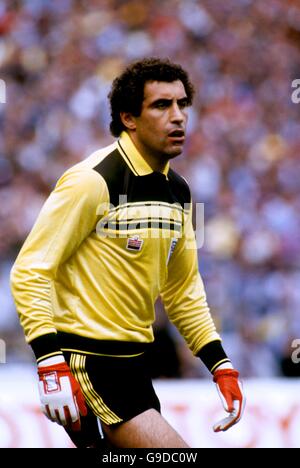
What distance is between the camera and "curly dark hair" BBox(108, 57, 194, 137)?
3785 millimetres

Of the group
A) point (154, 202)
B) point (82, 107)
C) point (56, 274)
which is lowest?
point (56, 274)

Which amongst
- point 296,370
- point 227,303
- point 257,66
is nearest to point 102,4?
point 257,66

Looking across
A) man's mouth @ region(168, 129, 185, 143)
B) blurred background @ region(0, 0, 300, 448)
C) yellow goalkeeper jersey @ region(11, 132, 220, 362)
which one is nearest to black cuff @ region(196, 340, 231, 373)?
yellow goalkeeper jersey @ region(11, 132, 220, 362)

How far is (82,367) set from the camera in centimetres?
364

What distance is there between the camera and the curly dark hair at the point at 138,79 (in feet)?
12.4

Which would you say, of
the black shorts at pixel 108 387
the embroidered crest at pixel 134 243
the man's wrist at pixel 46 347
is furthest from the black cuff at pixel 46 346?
the embroidered crest at pixel 134 243

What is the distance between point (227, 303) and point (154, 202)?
13.5 ft

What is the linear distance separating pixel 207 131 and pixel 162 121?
16.5ft

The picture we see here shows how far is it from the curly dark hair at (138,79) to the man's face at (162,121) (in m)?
0.02

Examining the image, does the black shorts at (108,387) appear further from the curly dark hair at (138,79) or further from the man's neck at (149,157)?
the curly dark hair at (138,79)

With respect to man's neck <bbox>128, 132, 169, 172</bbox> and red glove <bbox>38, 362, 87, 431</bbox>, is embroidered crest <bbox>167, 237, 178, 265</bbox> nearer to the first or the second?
man's neck <bbox>128, 132, 169, 172</bbox>

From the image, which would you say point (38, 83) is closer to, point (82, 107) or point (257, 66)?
point (82, 107)

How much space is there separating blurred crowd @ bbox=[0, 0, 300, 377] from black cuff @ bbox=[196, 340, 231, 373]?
11.3 feet

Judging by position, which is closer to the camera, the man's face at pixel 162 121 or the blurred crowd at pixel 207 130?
the man's face at pixel 162 121
